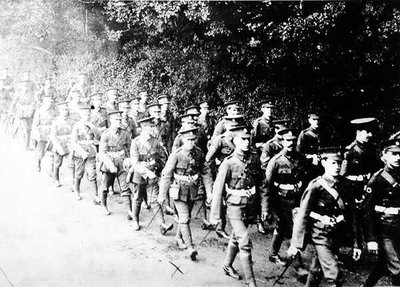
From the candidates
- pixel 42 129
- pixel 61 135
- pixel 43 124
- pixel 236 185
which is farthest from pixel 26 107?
pixel 236 185

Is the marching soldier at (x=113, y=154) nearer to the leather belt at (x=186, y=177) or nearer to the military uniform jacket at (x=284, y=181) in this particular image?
the leather belt at (x=186, y=177)

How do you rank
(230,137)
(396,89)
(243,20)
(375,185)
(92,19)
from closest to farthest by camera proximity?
(375,185)
(230,137)
(396,89)
(243,20)
(92,19)

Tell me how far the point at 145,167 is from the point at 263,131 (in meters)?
2.42

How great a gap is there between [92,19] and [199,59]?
564cm

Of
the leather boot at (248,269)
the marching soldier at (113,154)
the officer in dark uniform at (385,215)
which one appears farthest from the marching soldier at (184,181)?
the officer in dark uniform at (385,215)

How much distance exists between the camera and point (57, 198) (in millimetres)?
8047

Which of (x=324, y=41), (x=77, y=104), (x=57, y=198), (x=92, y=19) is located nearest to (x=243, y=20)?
(x=324, y=41)

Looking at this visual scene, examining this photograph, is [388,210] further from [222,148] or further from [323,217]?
[222,148]

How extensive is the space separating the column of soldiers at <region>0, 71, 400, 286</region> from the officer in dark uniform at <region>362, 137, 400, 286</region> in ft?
0.04

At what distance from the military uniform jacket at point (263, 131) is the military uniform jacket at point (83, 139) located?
10.9 ft

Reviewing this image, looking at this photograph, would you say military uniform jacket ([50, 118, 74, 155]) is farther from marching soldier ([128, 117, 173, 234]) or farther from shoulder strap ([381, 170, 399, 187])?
shoulder strap ([381, 170, 399, 187])

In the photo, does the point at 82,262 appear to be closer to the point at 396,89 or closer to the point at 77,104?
the point at 77,104

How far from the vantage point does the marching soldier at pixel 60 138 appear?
28.1 ft

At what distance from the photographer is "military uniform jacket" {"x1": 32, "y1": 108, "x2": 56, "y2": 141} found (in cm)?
947
